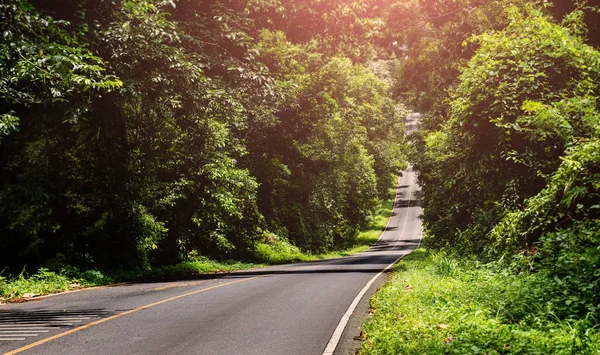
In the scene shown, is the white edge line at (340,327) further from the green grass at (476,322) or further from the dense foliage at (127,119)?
the dense foliage at (127,119)

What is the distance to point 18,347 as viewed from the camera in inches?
306

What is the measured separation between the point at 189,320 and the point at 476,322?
476 cm

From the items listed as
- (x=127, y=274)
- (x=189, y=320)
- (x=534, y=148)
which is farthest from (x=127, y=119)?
(x=534, y=148)

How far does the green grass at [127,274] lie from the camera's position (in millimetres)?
15289

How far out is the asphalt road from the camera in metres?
8.00

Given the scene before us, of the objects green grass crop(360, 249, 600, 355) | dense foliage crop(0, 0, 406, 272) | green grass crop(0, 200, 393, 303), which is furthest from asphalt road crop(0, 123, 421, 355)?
dense foliage crop(0, 0, 406, 272)

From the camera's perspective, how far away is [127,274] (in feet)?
66.9

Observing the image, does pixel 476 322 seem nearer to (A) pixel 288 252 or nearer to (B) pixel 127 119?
(B) pixel 127 119

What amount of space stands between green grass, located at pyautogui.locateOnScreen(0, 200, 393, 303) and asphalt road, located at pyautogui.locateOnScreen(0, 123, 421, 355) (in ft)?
3.87

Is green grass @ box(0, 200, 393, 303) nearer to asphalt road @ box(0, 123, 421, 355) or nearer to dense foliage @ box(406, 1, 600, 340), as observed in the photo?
asphalt road @ box(0, 123, 421, 355)

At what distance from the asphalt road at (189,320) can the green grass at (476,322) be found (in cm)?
62

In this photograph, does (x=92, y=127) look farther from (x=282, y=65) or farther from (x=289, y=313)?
(x=282, y=65)

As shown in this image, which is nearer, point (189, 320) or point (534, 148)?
point (189, 320)

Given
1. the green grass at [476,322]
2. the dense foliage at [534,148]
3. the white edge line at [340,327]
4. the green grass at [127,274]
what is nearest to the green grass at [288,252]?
the green grass at [127,274]
